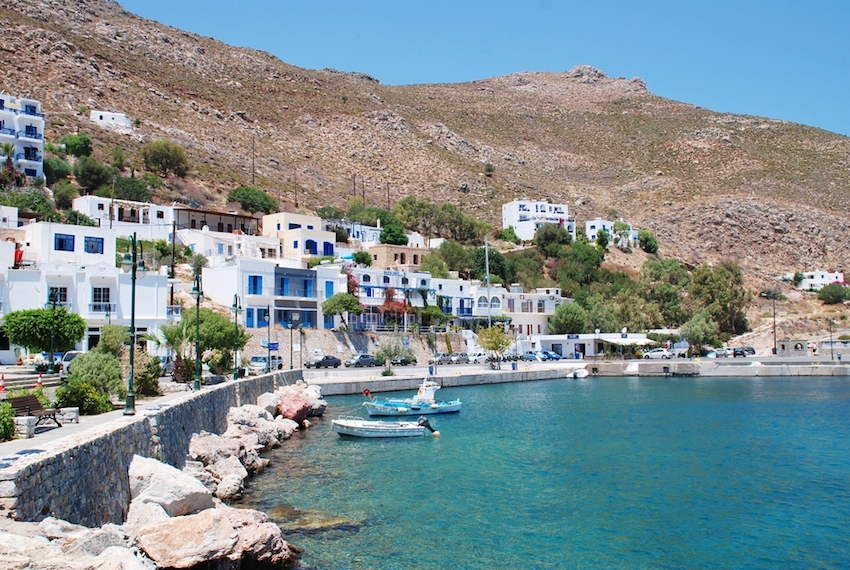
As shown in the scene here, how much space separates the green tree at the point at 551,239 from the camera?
3777 inches

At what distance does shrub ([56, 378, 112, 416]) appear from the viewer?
17.9 metres

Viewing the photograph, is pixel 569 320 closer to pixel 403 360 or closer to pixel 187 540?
pixel 403 360

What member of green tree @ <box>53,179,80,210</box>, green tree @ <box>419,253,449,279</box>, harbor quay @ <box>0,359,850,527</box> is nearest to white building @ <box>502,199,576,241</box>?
green tree @ <box>419,253,449,279</box>

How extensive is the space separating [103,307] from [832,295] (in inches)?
3307

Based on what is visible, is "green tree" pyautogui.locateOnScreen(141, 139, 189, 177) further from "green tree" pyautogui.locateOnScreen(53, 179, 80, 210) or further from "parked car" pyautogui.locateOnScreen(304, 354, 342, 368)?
"parked car" pyautogui.locateOnScreen(304, 354, 342, 368)

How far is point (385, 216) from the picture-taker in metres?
87.6

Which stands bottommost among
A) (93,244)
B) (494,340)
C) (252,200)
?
(494,340)

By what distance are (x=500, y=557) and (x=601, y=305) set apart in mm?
64831

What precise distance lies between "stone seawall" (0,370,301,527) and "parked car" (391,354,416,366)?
35744mm

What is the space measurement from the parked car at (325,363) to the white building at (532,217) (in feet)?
174

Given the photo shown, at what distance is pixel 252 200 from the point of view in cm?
7881

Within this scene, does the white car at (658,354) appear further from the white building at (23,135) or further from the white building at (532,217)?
the white building at (23,135)

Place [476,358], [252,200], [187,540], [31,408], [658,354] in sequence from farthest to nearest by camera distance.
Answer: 1. [252,200]
2. [658,354]
3. [476,358]
4. [31,408]
5. [187,540]

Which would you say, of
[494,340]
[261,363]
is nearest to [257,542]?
[261,363]
